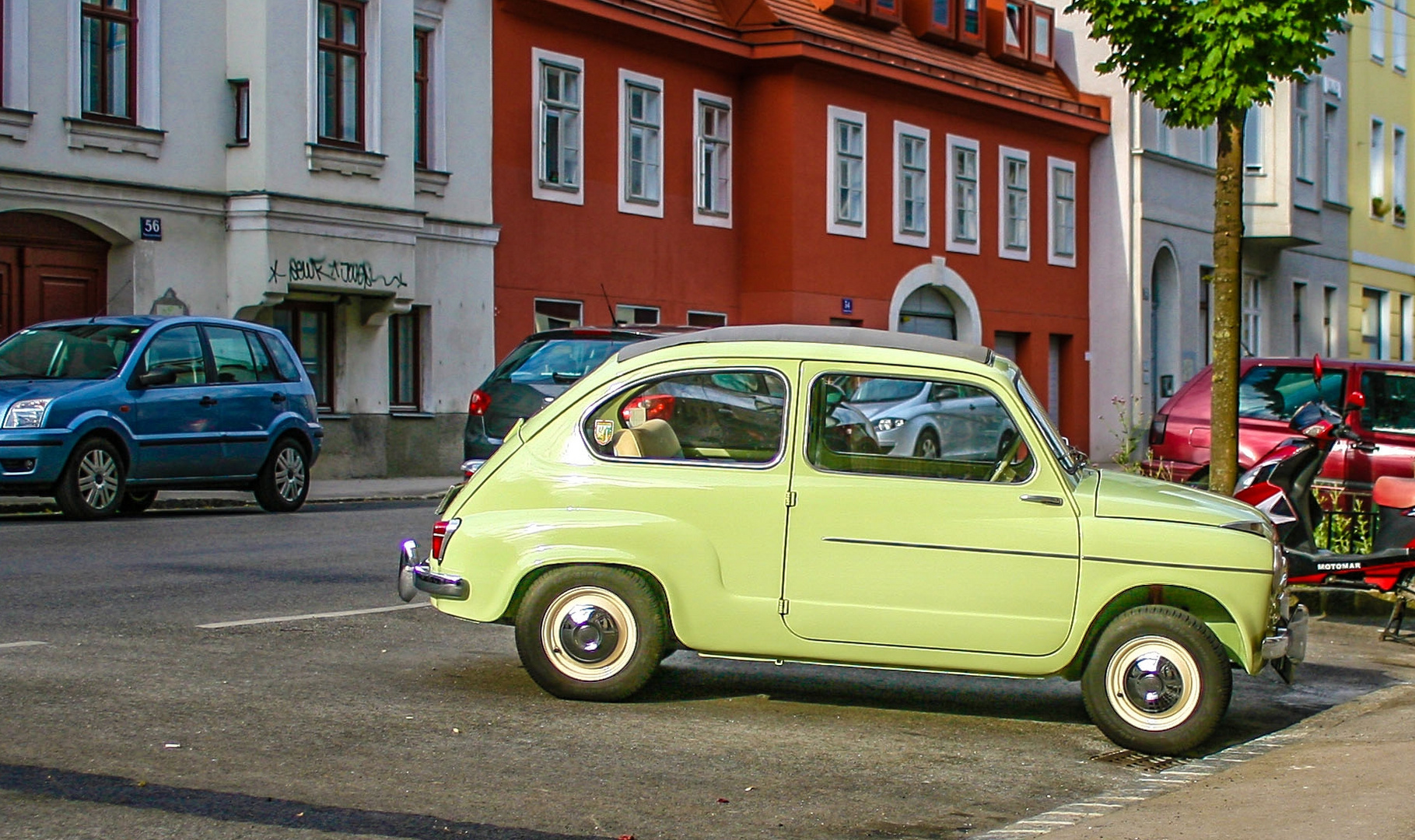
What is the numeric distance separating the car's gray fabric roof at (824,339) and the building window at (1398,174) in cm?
4781

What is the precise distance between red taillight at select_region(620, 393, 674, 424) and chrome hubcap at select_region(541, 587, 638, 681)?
2.52 ft

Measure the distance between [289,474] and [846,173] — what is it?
18426mm

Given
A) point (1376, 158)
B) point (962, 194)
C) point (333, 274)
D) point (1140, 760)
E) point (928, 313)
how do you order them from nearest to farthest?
1. point (1140, 760)
2. point (333, 274)
3. point (928, 313)
4. point (962, 194)
5. point (1376, 158)

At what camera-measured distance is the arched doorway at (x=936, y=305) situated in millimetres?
36500

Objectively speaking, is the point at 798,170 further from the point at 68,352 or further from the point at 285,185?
the point at 68,352

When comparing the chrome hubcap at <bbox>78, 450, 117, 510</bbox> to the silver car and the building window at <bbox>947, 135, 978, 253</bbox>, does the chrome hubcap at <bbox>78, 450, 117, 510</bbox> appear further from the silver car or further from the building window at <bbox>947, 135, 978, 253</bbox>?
the building window at <bbox>947, 135, 978, 253</bbox>

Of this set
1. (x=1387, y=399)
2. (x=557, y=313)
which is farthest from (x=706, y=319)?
(x=1387, y=399)

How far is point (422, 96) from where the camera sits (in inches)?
1089

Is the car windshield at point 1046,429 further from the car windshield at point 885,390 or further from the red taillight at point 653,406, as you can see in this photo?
the red taillight at point 653,406

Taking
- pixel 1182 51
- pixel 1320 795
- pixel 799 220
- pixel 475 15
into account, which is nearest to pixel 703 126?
pixel 799 220

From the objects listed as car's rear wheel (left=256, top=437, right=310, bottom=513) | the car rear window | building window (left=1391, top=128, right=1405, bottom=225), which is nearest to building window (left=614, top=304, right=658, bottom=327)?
car's rear wheel (left=256, top=437, right=310, bottom=513)

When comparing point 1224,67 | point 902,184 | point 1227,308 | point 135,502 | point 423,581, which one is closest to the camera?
point 423,581

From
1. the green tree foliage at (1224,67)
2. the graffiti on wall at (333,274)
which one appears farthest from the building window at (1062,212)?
the green tree foliage at (1224,67)

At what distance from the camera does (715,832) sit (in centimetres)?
591
